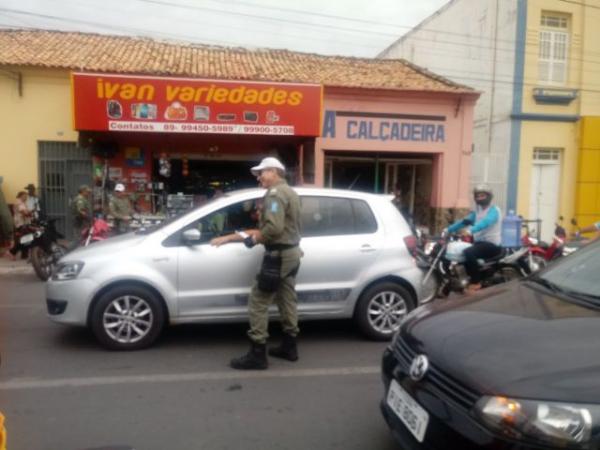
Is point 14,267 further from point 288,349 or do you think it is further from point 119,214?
point 288,349

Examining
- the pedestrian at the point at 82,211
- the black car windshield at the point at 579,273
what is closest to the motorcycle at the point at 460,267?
the black car windshield at the point at 579,273

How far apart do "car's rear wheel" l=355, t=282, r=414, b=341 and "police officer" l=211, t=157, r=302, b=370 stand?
3.22 feet

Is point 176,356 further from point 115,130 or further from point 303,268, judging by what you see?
point 115,130

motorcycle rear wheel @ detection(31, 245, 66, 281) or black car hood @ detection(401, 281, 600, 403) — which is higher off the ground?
black car hood @ detection(401, 281, 600, 403)

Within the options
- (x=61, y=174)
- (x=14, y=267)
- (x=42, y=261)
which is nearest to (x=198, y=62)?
(x=61, y=174)

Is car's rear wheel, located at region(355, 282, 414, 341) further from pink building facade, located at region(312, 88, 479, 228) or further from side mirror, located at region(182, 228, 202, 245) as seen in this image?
pink building facade, located at region(312, 88, 479, 228)

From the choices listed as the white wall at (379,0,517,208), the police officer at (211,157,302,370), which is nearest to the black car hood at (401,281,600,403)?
the police officer at (211,157,302,370)

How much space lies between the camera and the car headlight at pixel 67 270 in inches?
191

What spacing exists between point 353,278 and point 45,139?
10.3m

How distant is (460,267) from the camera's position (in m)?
6.75

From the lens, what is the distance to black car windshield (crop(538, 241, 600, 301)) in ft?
10.1

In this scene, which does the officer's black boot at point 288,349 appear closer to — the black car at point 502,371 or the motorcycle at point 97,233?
the black car at point 502,371

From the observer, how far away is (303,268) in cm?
518

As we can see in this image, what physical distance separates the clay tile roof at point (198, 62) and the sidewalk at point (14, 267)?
470 cm
